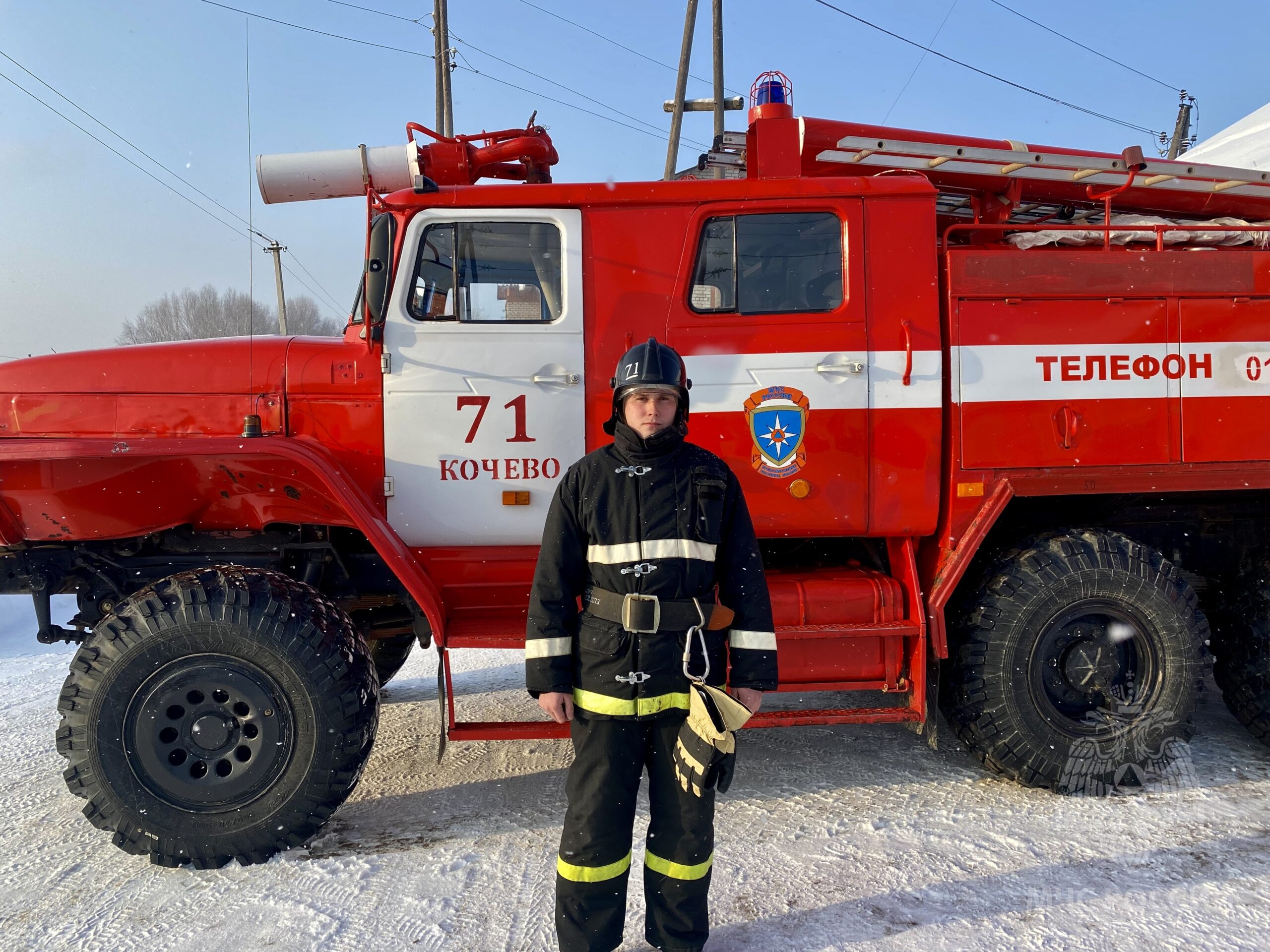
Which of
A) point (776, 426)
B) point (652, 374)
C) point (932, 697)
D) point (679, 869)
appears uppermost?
point (652, 374)

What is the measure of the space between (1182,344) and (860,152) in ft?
5.49

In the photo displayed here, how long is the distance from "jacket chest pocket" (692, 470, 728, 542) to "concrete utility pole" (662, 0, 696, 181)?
31.3ft

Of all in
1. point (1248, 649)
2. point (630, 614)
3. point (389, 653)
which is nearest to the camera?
point (630, 614)

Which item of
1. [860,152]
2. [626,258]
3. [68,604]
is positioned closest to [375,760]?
[626,258]

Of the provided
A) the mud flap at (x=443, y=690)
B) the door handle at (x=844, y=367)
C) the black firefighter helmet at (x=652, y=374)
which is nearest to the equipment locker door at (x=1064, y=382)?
the door handle at (x=844, y=367)

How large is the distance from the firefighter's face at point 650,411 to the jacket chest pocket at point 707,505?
7.3 inches

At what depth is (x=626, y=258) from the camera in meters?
3.61

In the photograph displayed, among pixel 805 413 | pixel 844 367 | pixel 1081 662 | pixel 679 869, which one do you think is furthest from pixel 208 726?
pixel 1081 662

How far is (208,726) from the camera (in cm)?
324

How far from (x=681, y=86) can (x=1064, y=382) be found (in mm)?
9106

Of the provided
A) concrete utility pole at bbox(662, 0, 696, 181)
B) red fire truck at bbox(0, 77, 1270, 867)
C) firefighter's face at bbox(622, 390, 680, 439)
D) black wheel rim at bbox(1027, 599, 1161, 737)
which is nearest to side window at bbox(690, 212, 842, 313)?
red fire truck at bbox(0, 77, 1270, 867)

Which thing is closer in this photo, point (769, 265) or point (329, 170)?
point (769, 265)

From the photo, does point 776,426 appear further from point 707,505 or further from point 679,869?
point 679,869

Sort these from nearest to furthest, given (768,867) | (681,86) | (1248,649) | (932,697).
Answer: (768,867) → (932,697) → (1248,649) → (681,86)
